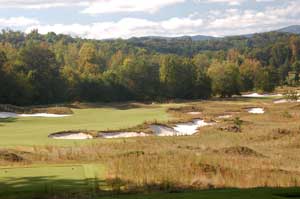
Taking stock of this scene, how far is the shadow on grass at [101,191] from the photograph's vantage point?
14000 millimetres

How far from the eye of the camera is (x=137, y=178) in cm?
1859

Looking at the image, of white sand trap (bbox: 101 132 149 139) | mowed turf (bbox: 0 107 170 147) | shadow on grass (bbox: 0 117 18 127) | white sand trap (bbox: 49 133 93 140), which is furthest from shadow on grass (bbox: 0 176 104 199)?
shadow on grass (bbox: 0 117 18 127)

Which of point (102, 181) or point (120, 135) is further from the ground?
point (102, 181)

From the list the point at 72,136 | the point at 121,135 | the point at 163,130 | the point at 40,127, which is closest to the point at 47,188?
the point at 72,136

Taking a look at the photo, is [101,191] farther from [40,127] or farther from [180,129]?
[180,129]

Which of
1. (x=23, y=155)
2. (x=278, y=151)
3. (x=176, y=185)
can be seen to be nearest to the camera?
(x=176, y=185)

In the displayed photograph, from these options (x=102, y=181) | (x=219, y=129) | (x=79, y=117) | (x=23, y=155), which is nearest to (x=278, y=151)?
(x=219, y=129)

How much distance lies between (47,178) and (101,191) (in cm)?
283

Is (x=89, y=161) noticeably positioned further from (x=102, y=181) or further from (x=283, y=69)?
(x=283, y=69)

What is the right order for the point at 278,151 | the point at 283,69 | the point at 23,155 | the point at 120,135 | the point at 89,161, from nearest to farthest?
the point at 89,161
the point at 23,155
the point at 278,151
the point at 120,135
the point at 283,69

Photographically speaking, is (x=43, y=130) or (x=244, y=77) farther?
(x=244, y=77)

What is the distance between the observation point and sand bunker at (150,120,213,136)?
46606 mm

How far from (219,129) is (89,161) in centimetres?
2551

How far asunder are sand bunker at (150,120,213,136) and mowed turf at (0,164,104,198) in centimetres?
2541
